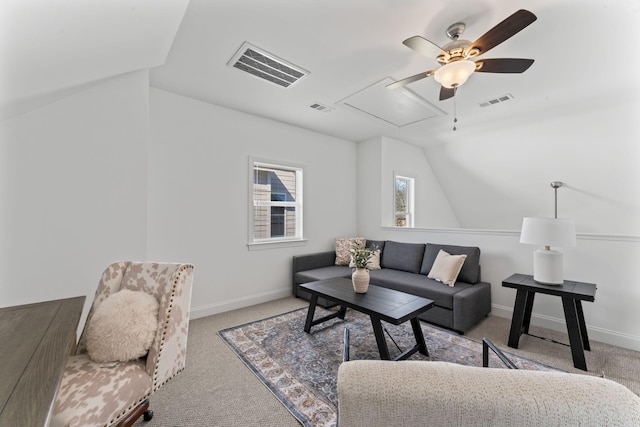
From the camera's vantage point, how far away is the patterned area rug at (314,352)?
68.7 inches

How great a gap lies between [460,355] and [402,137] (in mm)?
3574

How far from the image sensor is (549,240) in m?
2.25

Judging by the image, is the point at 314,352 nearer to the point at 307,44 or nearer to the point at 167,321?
the point at 167,321

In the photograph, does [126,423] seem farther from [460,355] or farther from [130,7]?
[460,355]

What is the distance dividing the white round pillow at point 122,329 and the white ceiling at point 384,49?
1927mm

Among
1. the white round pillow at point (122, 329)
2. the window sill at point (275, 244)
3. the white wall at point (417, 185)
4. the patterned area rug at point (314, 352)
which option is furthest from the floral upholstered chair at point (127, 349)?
the white wall at point (417, 185)

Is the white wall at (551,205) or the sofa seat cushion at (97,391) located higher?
the white wall at (551,205)

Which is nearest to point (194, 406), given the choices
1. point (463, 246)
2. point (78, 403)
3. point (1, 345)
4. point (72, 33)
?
point (78, 403)

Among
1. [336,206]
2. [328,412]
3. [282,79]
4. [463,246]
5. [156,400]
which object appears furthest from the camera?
[336,206]

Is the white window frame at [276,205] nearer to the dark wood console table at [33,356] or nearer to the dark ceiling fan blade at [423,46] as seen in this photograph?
the dark wood console table at [33,356]

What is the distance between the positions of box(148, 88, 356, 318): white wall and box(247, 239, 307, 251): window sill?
0.18ft

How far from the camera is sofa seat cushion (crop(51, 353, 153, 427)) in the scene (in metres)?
1.01

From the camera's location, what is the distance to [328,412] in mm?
1618

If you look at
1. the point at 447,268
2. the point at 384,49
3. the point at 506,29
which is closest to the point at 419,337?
the point at 447,268
